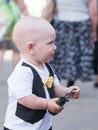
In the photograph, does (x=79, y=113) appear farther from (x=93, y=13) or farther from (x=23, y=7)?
(x=23, y=7)

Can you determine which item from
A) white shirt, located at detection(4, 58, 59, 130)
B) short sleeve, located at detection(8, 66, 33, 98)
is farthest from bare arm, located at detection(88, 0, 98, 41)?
short sleeve, located at detection(8, 66, 33, 98)

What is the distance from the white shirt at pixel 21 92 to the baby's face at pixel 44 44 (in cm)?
9

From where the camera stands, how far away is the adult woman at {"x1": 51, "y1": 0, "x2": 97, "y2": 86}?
24.8 ft

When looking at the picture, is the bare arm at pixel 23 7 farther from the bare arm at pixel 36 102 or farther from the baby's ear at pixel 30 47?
the bare arm at pixel 36 102

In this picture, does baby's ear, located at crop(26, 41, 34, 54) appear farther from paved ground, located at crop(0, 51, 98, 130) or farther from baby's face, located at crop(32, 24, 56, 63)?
paved ground, located at crop(0, 51, 98, 130)

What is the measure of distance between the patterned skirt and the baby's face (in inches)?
158

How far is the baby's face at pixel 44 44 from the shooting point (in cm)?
355

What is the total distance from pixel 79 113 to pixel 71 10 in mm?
1440

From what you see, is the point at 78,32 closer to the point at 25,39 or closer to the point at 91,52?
the point at 91,52

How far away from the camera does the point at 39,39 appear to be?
3.57 meters

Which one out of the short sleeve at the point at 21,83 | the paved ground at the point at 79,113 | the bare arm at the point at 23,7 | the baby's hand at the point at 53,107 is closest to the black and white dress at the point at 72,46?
the paved ground at the point at 79,113

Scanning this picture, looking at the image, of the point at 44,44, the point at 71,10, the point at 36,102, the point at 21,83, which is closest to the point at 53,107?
the point at 36,102

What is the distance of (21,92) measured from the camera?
3477 millimetres

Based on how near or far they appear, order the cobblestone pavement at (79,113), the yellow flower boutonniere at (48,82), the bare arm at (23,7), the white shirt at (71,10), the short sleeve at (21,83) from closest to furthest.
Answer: the short sleeve at (21,83) → the yellow flower boutonniere at (48,82) → the cobblestone pavement at (79,113) → the white shirt at (71,10) → the bare arm at (23,7)
